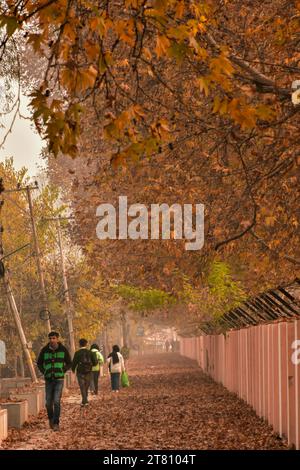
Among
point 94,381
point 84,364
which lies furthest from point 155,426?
point 94,381

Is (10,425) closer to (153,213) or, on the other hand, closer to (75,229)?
(153,213)

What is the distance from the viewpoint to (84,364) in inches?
1076

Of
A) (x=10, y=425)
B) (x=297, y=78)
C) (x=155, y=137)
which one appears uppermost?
(x=297, y=78)

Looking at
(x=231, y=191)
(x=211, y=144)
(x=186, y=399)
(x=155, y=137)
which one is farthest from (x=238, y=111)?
(x=186, y=399)

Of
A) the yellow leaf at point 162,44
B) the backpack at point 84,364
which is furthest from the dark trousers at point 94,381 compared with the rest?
the yellow leaf at point 162,44

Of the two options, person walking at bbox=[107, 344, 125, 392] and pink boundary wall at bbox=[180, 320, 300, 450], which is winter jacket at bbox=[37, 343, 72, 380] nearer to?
pink boundary wall at bbox=[180, 320, 300, 450]

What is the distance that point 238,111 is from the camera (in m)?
8.53

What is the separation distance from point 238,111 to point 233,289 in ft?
74.9

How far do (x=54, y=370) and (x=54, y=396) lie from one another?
23.3 inches

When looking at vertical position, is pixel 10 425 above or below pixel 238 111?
below

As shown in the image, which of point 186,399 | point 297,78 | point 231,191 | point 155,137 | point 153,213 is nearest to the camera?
point 155,137

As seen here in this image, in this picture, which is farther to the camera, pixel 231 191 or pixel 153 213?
pixel 153 213

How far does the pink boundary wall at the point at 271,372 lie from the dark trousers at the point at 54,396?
3879mm

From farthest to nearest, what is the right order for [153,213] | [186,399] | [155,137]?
1. [186,399]
2. [153,213]
3. [155,137]
